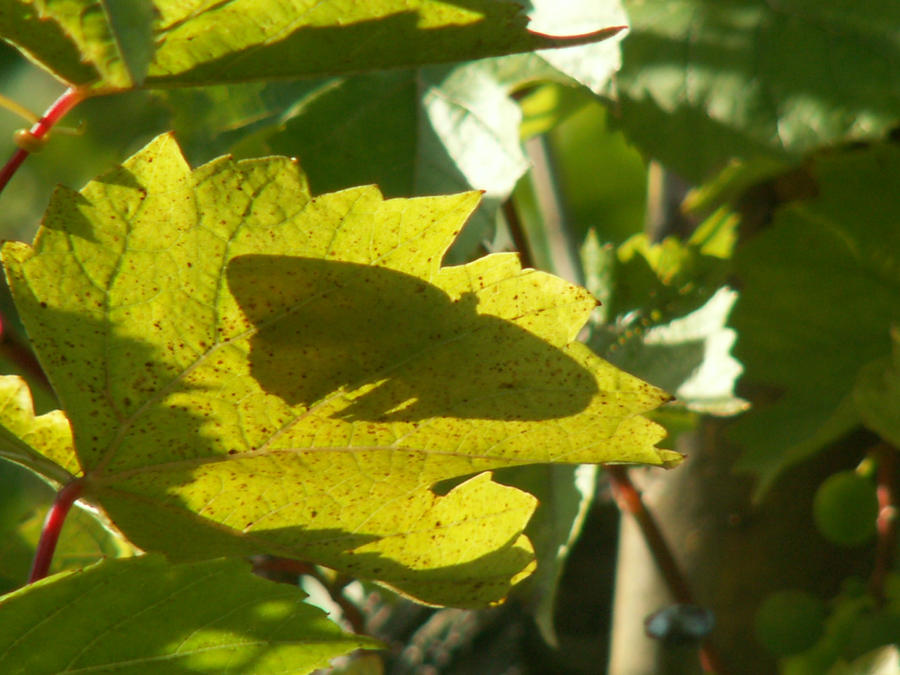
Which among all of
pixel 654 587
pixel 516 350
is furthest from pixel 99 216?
pixel 654 587

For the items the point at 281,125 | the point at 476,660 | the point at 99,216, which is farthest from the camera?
the point at 476,660

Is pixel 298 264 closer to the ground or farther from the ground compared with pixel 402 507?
farther from the ground

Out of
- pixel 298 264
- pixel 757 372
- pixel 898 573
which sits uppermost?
pixel 298 264

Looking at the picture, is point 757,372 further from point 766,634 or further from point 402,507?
point 402,507

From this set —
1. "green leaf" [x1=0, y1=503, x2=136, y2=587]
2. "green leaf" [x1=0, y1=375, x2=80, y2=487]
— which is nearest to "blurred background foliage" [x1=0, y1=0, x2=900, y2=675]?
"green leaf" [x1=0, y1=503, x2=136, y2=587]

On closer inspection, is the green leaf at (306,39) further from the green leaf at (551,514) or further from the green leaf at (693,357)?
the green leaf at (693,357)

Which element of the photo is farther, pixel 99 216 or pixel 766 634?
pixel 766 634

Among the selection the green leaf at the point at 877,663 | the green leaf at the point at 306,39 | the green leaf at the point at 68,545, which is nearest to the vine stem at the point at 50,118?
the green leaf at the point at 306,39
